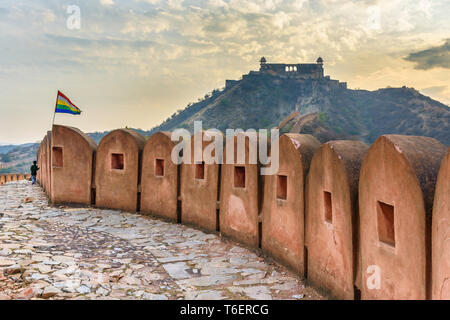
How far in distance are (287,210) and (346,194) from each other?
1763mm

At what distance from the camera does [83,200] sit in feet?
40.4

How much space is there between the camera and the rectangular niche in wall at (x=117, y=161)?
39.2ft

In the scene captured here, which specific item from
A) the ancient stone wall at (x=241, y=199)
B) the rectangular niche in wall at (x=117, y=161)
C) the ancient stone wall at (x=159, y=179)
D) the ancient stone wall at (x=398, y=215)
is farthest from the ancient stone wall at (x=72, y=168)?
the ancient stone wall at (x=398, y=215)

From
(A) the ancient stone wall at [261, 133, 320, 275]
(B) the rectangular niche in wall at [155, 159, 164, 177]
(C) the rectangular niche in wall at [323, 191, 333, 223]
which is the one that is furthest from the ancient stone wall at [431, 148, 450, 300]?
(B) the rectangular niche in wall at [155, 159, 164, 177]

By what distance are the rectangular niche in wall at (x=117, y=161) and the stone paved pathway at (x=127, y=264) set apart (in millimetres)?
2125

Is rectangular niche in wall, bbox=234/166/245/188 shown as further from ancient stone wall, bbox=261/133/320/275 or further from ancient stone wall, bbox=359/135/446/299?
ancient stone wall, bbox=359/135/446/299

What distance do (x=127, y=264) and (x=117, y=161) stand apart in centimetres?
563

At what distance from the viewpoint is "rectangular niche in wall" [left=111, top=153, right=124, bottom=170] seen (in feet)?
39.2

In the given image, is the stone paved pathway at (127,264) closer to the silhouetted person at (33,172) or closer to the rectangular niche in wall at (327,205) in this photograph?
the rectangular niche in wall at (327,205)

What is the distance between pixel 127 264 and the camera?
688 centimetres

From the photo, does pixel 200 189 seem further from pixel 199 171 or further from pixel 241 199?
pixel 241 199

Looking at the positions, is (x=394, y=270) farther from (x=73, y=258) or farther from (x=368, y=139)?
(x=368, y=139)

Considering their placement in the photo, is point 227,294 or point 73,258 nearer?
point 227,294
